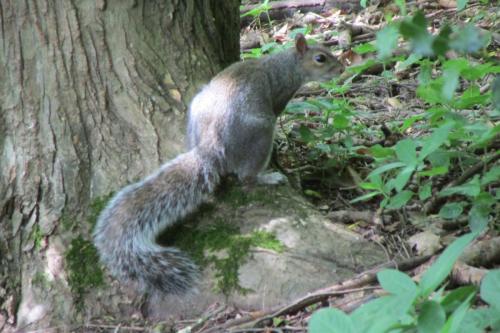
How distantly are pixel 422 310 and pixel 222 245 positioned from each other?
1.37 meters

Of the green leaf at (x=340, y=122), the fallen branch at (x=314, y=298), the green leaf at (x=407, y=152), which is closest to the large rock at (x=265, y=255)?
the fallen branch at (x=314, y=298)

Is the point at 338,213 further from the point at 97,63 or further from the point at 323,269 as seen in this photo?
the point at 97,63

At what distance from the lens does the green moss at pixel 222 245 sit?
2.21 metres

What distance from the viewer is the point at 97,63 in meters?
2.62

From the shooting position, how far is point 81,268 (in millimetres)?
2328

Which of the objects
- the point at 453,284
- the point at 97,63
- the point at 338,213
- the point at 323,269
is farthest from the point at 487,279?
the point at 97,63

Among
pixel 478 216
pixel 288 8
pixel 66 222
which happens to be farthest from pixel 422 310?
pixel 288 8

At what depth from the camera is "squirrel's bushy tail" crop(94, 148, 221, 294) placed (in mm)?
2197

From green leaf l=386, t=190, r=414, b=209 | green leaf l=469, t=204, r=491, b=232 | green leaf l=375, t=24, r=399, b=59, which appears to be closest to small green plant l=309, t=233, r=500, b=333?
green leaf l=375, t=24, r=399, b=59

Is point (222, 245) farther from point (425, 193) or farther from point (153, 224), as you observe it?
point (425, 193)

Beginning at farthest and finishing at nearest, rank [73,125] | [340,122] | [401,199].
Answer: [340,122], [73,125], [401,199]

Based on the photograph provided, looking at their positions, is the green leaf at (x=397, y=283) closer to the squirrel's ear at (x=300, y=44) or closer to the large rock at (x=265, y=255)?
the large rock at (x=265, y=255)

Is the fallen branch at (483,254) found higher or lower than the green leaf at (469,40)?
lower

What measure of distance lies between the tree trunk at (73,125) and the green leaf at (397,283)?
1.36 m
